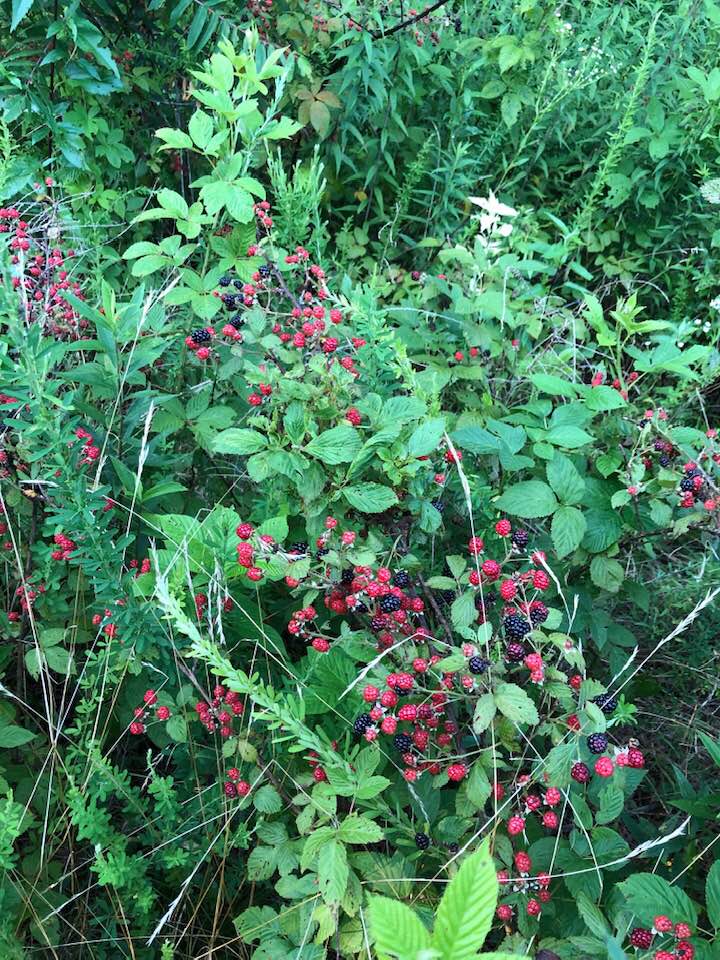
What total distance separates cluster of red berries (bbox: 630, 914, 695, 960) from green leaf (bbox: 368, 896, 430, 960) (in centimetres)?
67

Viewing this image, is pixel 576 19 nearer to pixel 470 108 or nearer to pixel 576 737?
pixel 470 108

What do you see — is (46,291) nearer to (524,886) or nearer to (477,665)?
(477,665)

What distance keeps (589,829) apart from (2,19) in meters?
3.35

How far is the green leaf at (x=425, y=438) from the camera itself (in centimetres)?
151

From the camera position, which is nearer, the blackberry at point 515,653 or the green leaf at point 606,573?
the blackberry at point 515,653

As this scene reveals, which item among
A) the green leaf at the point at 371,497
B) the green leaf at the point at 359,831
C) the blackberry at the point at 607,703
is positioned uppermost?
the green leaf at the point at 371,497

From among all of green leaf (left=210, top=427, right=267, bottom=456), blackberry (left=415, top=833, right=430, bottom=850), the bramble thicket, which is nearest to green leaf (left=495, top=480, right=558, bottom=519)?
the bramble thicket

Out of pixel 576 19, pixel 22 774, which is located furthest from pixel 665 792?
pixel 576 19

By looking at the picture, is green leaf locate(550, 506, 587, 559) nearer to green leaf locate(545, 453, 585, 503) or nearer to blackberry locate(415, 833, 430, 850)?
green leaf locate(545, 453, 585, 503)

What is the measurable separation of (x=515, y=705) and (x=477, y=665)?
0.09m

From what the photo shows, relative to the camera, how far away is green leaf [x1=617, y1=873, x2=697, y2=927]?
1.28 metres

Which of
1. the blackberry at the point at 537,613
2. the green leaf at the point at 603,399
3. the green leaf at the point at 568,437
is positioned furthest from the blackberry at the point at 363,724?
the green leaf at the point at 603,399

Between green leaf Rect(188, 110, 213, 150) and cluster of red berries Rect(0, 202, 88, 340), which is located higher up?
green leaf Rect(188, 110, 213, 150)

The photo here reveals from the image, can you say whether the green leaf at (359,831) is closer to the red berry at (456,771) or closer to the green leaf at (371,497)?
the red berry at (456,771)
